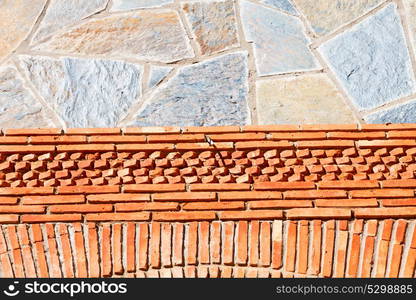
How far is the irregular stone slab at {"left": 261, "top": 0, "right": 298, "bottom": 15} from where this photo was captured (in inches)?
209

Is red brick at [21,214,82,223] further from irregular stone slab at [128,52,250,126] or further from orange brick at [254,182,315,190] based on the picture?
orange brick at [254,182,315,190]

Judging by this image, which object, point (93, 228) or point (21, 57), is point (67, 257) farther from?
point (21, 57)

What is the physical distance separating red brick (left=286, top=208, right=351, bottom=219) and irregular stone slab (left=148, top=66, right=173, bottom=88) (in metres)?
1.05

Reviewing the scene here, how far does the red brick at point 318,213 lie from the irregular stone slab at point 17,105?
1.32m

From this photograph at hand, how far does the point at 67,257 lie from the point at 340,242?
1254 millimetres

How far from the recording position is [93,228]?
452cm

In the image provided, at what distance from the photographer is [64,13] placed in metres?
5.30

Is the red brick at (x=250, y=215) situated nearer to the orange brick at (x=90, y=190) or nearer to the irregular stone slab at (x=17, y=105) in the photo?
the orange brick at (x=90, y=190)

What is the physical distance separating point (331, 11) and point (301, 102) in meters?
0.60

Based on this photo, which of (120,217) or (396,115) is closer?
(120,217)

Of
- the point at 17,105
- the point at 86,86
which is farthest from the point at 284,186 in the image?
the point at 17,105

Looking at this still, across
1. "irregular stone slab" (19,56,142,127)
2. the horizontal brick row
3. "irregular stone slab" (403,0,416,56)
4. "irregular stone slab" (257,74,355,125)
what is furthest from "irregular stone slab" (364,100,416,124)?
"irregular stone slab" (19,56,142,127)

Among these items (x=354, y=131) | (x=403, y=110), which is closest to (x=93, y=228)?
(x=354, y=131)

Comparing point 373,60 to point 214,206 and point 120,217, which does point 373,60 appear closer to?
point 214,206
